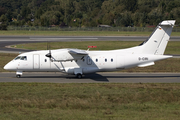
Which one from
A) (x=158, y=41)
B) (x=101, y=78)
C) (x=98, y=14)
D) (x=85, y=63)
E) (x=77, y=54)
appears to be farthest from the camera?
(x=98, y=14)

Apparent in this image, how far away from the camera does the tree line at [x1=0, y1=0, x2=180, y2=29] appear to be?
12750 centimetres

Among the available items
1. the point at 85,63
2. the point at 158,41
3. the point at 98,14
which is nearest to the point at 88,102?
the point at 85,63

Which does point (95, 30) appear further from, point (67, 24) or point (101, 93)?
point (101, 93)

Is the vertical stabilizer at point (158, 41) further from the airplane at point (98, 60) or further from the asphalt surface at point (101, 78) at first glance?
the asphalt surface at point (101, 78)

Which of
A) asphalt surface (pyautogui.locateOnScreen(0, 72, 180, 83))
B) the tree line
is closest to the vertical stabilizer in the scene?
asphalt surface (pyautogui.locateOnScreen(0, 72, 180, 83))

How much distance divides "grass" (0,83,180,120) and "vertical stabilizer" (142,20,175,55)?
18.6 ft

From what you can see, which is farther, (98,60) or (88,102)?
(98,60)

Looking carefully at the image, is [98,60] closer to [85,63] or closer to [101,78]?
[85,63]

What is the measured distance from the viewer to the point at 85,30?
103812mm

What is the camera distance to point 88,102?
1588 centimetres

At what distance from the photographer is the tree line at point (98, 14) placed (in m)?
128

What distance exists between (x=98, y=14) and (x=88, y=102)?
153 m

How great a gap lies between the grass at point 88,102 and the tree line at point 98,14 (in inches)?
3442

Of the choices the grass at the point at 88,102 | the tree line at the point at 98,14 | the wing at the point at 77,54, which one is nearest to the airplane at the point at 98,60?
the wing at the point at 77,54
